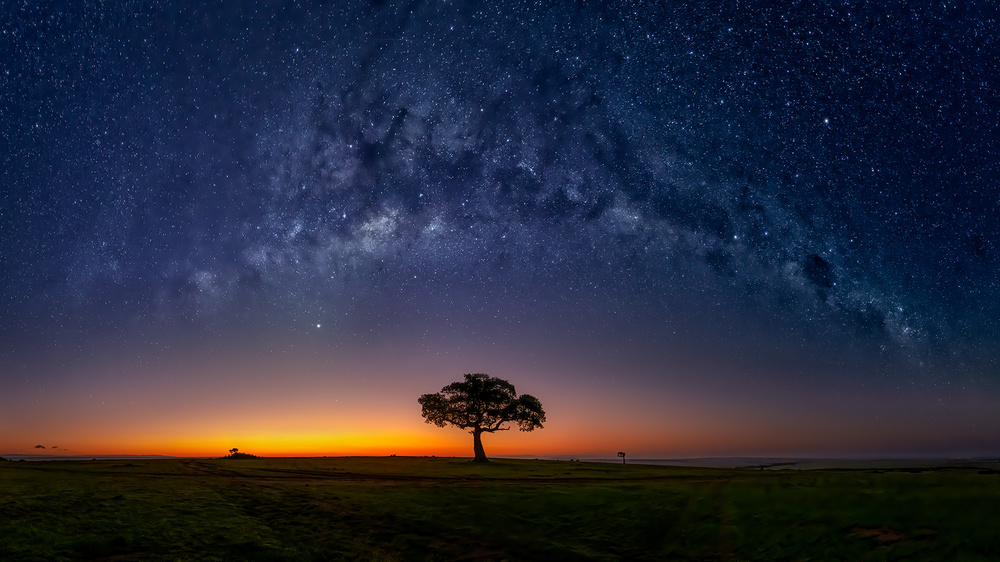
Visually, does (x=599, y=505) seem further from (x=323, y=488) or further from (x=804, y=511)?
(x=323, y=488)

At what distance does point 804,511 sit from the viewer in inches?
944

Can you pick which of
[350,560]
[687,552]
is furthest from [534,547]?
[350,560]

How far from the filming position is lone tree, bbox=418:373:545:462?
258 ft

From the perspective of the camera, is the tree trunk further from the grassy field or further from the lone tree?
the grassy field

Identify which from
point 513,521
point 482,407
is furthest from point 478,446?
point 513,521

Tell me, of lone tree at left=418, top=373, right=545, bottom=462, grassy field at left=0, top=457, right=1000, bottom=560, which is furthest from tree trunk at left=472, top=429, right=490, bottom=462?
grassy field at left=0, top=457, right=1000, bottom=560

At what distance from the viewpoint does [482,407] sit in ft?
258

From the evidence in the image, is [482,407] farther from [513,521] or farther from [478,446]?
[513,521]

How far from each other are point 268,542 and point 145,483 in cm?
2059

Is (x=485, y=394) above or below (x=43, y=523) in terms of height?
above

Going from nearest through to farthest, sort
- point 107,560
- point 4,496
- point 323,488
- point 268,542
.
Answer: point 107,560
point 268,542
point 4,496
point 323,488

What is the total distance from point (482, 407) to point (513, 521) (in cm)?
5271

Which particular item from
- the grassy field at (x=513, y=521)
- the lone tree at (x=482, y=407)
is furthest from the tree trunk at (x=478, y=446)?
the grassy field at (x=513, y=521)

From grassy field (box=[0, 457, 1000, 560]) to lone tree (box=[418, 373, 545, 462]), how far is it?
143 feet
